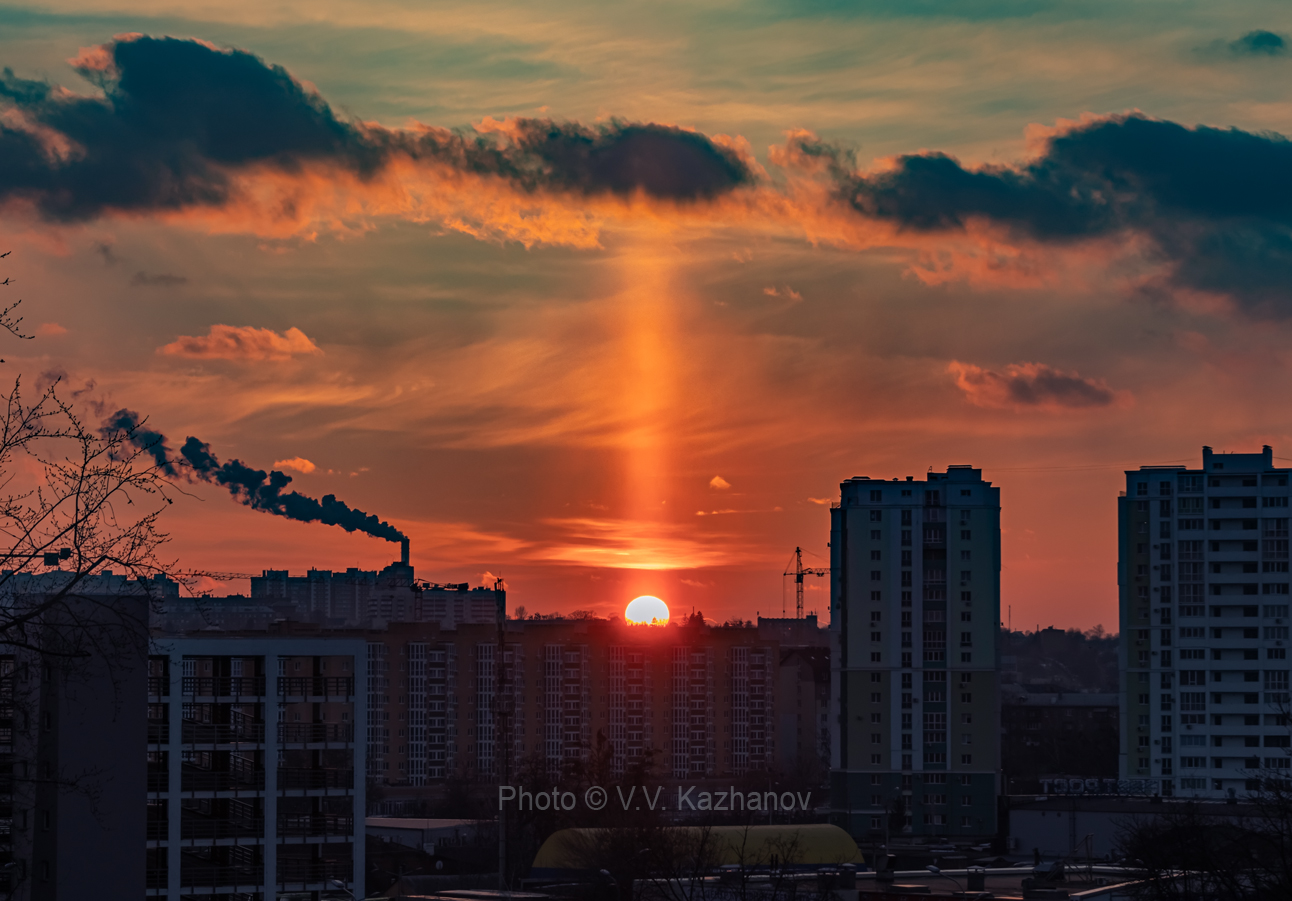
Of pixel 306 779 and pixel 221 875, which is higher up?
pixel 306 779

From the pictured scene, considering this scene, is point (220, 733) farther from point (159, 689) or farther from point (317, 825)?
point (317, 825)

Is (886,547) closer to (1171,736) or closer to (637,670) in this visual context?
(1171,736)

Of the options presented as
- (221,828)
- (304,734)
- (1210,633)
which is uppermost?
(1210,633)

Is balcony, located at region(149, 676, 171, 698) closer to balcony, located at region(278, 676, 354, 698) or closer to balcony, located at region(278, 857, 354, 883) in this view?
balcony, located at region(278, 676, 354, 698)

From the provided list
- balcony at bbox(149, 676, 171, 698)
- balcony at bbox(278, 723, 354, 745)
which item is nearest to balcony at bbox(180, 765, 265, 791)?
balcony at bbox(278, 723, 354, 745)

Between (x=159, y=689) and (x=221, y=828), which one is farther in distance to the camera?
(x=221, y=828)

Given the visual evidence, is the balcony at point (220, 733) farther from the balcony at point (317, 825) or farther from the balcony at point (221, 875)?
the balcony at point (221, 875)

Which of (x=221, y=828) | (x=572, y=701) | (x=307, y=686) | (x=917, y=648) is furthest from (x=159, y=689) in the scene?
(x=572, y=701)

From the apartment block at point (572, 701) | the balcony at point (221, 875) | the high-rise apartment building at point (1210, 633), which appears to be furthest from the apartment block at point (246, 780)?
the apartment block at point (572, 701)
